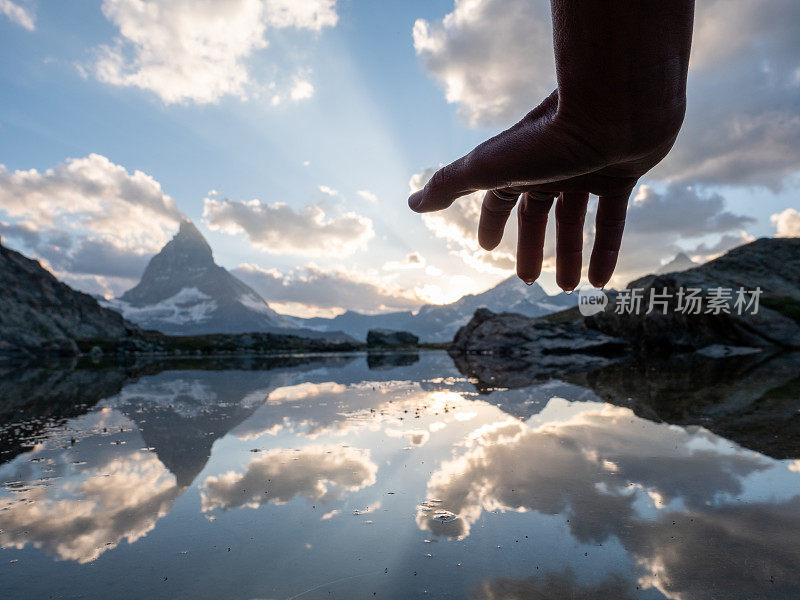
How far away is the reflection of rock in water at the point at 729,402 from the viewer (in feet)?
26.0

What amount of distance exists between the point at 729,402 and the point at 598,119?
13618 millimetres

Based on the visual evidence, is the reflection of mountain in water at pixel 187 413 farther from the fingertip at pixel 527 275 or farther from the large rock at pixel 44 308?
the large rock at pixel 44 308

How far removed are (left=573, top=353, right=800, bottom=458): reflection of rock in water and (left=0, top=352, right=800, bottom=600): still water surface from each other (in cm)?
80

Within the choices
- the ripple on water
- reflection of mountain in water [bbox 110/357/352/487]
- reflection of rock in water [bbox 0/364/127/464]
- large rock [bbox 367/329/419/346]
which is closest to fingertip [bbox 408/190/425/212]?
the ripple on water

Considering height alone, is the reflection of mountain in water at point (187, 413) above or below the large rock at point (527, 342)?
below

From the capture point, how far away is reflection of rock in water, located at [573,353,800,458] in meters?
7.94

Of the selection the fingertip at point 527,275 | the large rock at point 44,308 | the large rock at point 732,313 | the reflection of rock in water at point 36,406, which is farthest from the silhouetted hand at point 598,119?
the large rock at point 44,308

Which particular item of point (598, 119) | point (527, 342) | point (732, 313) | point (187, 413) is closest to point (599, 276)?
point (598, 119)

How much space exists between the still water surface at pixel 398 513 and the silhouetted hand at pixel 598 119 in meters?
3.19

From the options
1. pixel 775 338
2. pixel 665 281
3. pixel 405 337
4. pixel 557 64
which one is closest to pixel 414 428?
pixel 557 64

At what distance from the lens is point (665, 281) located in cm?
4616

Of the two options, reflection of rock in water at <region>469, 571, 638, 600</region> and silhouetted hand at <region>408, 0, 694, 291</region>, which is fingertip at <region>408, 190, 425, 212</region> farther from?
reflection of rock in water at <region>469, 571, 638, 600</region>

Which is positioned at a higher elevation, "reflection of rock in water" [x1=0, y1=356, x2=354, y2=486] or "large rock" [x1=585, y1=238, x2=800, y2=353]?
"large rock" [x1=585, y1=238, x2=800, y2=353]

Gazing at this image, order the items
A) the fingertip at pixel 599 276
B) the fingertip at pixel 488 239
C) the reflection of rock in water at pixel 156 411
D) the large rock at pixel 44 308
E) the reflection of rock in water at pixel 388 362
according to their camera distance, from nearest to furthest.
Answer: the fingertip at pixel 599 276 → the fingertip at pixel 488 239 → the reflection of rock in water at pixel 156 411 → the reflection of rock in water at pixel 388 362 → the large rock at pixel 44 308
